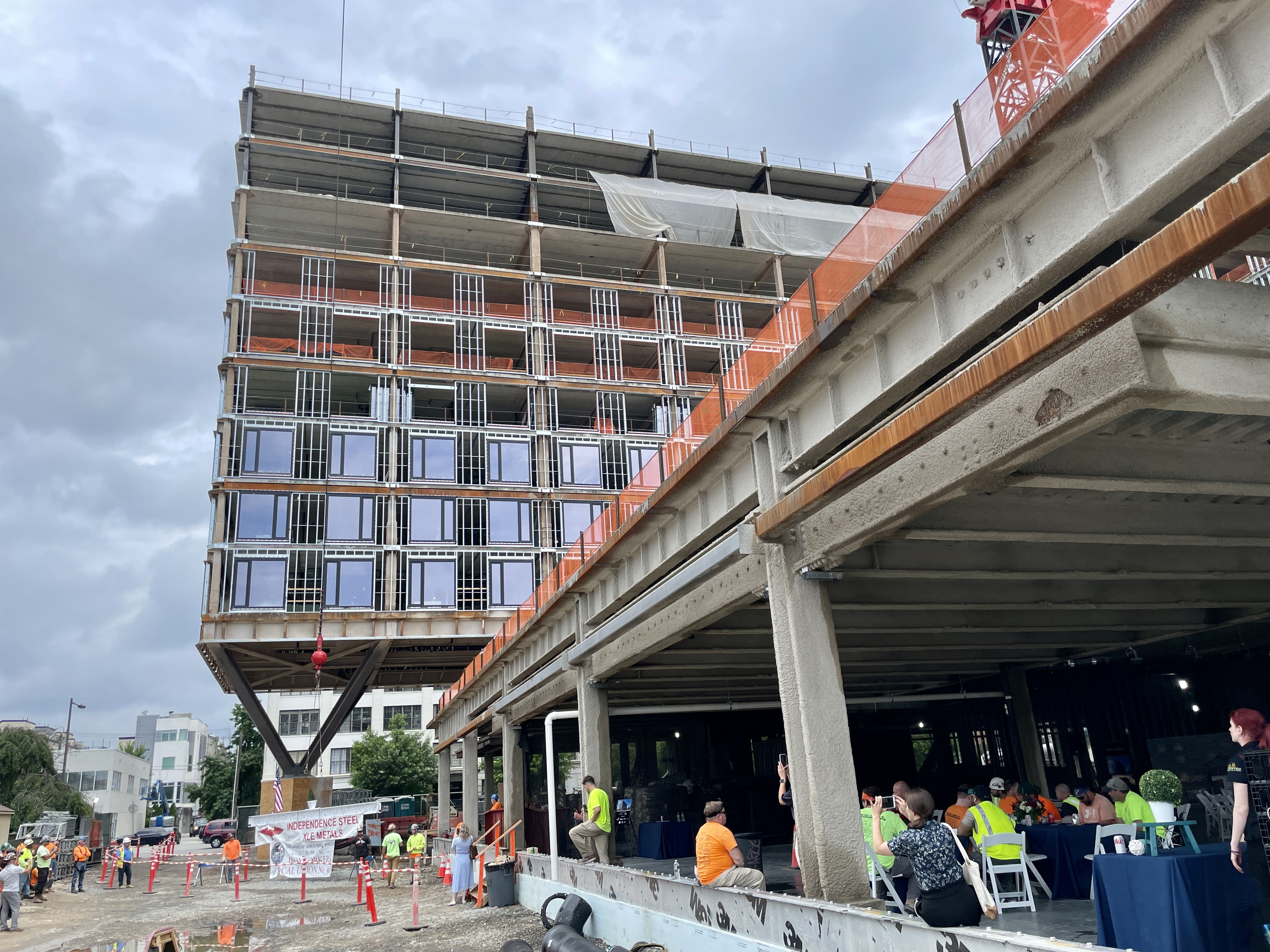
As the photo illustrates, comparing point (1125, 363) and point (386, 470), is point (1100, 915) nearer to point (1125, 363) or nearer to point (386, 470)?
point (1125, 363)

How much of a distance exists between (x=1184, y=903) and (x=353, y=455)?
4149cm

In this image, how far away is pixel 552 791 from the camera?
15516mm

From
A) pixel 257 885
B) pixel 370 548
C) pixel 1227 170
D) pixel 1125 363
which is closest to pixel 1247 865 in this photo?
pixel 1125 363

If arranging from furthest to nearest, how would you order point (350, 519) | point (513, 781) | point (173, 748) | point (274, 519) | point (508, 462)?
point (173, 748), point (508, 462), point (350, 519), point (274, 519), point (513, 781)

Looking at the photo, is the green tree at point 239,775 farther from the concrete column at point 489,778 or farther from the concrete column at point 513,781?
the concrete column at point 513,781

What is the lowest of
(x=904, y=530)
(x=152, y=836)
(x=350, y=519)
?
(x=152, y=836)

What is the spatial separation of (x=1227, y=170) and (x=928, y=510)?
12.0ft

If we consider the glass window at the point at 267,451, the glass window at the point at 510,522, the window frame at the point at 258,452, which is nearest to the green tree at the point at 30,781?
the window frame at the point at 258,452

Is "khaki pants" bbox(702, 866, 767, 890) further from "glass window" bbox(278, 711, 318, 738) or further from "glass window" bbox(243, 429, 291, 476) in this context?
"glass window" bbox(278, 711, 318, 738)

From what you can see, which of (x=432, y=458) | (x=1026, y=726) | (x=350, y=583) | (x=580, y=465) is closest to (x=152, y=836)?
(x=350, y=583)

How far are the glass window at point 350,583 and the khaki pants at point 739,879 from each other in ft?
114

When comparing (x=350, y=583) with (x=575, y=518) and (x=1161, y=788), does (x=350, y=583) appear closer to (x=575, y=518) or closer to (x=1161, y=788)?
(x=575, y=518)

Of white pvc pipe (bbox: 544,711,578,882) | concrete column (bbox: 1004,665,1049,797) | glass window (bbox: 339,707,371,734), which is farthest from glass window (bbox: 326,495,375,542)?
glass window (bbox: 339,707,371,734)

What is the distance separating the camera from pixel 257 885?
91.7 ft
